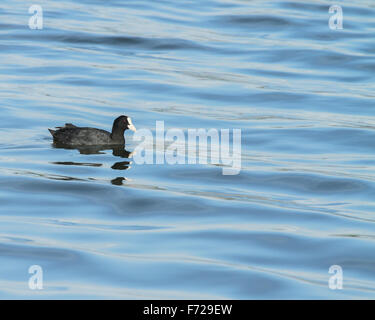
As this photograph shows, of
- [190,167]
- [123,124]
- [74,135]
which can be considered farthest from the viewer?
[123,124]

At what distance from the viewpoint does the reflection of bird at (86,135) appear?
1731 centimetres

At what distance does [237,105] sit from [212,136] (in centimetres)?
345

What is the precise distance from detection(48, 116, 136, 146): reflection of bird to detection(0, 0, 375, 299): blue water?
0.84 feet

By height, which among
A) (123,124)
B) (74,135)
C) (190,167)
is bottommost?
(190,167)

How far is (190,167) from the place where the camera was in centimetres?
1619

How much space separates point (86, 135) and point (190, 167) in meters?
2.24

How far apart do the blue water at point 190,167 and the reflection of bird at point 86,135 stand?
256mm

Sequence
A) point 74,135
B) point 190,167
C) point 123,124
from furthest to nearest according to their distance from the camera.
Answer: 1. point 123,124
2. point 74,135
3. point 190,167

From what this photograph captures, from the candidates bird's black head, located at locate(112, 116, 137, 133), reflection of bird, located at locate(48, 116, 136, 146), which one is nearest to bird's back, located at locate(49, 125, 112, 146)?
reflection of bird, located at locate(48, 116, 136, 146)

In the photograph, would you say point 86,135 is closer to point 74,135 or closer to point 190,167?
point 74,135

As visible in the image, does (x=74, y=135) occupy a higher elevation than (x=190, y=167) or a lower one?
higher

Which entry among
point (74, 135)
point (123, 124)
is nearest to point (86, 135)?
point (74, 135)

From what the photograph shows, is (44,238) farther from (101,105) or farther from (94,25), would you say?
(94,25)

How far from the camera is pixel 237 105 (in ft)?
72.2
